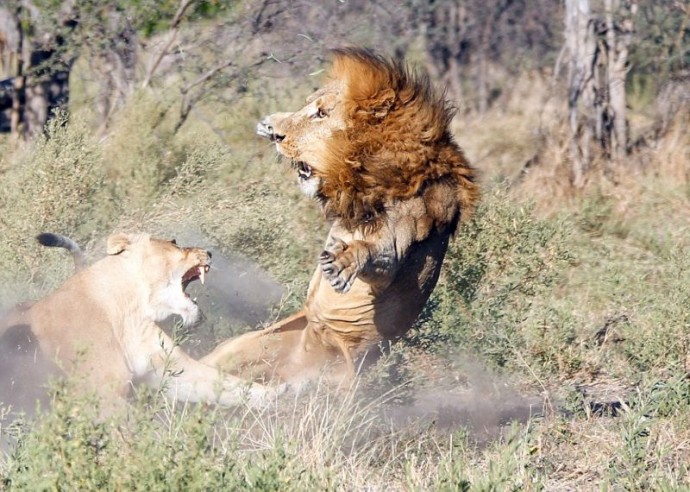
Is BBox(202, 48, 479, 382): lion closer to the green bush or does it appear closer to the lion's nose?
the lion's nose

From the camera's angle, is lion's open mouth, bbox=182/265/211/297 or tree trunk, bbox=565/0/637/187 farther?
tree trunk, bbox=565/0/637/187

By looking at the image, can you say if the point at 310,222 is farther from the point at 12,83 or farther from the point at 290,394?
the point at 12,83

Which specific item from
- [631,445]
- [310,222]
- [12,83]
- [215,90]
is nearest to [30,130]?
[12,83]

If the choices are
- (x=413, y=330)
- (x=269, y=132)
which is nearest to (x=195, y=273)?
(x=269, y=132)

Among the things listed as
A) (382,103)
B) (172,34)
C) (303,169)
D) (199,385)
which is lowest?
(172,34)

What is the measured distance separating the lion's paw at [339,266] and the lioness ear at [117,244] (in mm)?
1260

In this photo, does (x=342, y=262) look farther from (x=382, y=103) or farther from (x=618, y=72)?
(x=618, y=72)

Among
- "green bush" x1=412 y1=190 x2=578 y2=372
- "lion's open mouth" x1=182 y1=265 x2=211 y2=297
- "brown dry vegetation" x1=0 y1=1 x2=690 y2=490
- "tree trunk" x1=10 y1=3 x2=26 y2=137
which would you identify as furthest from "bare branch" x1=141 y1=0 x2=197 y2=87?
"lion's open mouth" x1=182 y1=265 x2=211 y2=297

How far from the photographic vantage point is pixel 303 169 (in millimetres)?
5156

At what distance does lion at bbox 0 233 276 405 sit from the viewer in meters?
5.05

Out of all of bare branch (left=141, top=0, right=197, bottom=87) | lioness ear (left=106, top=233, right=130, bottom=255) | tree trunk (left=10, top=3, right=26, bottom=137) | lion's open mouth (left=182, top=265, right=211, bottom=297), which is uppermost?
lioness ear (left=106, top=233, right=130, bottom=255)

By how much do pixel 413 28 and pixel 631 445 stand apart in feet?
25.4

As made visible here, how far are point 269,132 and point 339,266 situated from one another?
1001 mm

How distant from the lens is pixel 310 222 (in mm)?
6988
